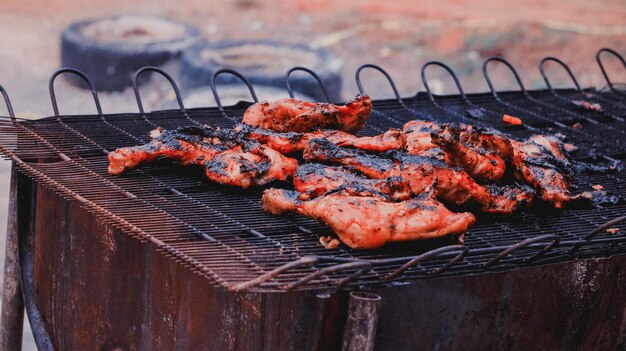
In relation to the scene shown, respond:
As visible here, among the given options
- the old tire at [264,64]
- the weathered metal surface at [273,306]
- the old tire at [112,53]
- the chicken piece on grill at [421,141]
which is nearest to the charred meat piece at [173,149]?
the weathered metal surface at [273,306]

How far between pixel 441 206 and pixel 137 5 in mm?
15800

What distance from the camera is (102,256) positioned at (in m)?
4.03

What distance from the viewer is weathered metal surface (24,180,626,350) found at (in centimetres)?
328

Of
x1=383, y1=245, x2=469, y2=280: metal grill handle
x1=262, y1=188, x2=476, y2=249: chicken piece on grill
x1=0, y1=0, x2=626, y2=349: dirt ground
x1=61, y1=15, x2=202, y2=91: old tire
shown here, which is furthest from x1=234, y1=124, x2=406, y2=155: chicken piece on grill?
x1=61, y1=15, x2=202, y2=91: old tire

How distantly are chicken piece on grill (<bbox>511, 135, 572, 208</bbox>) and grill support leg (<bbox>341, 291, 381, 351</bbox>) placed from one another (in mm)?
1405

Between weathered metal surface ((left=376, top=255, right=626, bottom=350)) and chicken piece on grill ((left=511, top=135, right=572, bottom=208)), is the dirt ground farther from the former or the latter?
weathered metal surface ((left=376, top=255, right=626, bottom=350))

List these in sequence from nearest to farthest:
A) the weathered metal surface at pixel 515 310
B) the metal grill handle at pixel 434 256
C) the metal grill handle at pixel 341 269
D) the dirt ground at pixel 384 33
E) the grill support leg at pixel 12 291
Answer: the metal grill handle at pixel 341 269 < the metal grill handle at pixel 434 256 < the weathered metal surface at pixel 515 310 < the grill support leg at pixel 12 291 < the dirt ground at pixel 384 33

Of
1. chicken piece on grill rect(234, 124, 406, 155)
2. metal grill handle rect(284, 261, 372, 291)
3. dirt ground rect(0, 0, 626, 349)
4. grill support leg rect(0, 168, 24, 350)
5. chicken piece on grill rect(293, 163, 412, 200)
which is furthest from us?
dirt ground rect(0, 0, 626, 349)

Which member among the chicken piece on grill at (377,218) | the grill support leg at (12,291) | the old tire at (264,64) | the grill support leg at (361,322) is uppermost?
the old tire at (264,64)

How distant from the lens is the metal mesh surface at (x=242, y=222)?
9.66 feet

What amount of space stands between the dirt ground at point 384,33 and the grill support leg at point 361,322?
875 centimetres

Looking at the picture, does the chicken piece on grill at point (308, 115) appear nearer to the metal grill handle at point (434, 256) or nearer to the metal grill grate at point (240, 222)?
the metal grill grate at point (240, 222)

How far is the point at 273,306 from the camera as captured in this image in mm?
3252

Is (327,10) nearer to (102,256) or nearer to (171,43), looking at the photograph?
(171,43)
